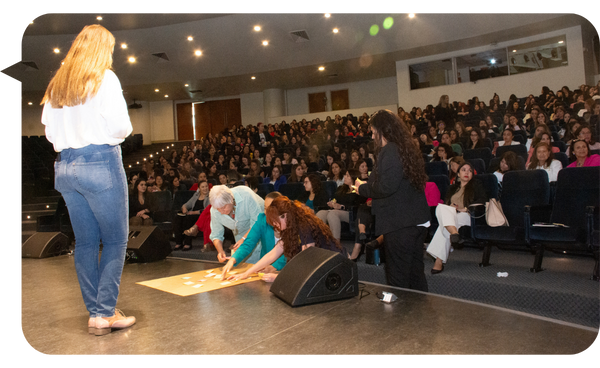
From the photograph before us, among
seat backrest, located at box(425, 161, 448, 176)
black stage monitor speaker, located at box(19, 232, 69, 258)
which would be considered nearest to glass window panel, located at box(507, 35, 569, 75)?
seat backrest, located at box(425, 161, 448, 176)

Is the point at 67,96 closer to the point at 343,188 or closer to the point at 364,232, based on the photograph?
the point at 364,232

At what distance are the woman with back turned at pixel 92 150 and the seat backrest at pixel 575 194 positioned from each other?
3.13 m

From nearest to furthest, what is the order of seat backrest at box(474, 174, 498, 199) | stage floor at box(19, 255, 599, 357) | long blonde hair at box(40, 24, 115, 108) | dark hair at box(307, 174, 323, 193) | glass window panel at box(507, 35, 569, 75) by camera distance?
stage floor at box(19, 255, 599, 357), long blonde hair at box(40, 24, 115, 108), seat backrest at box(474, 174, 498, 199), dark hair at box(307, 174, 323, 193), glass window panel at box(507, 35, 569, 75)

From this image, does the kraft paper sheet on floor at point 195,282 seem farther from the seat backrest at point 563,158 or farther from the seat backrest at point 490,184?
the seat backrest at point 563,158

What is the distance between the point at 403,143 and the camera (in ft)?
7.45

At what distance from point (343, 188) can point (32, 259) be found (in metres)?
3.26

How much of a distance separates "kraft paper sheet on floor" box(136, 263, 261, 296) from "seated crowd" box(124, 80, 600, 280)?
5.2 inches

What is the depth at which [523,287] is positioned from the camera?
277cm

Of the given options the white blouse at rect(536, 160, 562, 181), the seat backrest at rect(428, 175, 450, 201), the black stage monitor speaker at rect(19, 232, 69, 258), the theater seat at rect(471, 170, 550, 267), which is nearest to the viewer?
the theater seat at rect(471, 170, 550, 267)

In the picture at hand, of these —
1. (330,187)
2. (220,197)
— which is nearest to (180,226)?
(330,187)

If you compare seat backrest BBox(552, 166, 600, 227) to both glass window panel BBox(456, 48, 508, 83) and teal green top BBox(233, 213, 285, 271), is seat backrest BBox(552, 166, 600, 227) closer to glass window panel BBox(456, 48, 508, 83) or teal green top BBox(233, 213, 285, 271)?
teal green top BBox(233, 213, 285, 271)

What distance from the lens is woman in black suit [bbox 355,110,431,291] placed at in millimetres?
2232

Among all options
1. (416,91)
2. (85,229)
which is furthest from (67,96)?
(416,91)

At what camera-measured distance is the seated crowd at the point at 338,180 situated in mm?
2777
